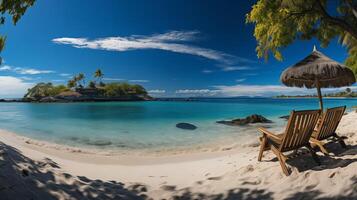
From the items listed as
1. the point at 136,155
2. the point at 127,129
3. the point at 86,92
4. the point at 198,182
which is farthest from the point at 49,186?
the point at 86,92

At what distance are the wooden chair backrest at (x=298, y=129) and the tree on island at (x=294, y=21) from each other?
79.4 inches

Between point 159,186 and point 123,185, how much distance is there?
0.72 metres

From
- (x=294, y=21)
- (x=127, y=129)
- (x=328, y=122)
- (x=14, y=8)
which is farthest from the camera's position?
(x=127, y=129)

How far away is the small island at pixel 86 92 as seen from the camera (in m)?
111

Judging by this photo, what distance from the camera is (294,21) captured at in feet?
22.1

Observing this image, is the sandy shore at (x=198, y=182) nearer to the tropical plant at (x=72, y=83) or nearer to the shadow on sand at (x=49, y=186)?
the shadow on sand at (x=49, y=186)

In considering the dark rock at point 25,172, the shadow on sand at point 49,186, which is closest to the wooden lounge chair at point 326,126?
the shadow on sand at point 49,186

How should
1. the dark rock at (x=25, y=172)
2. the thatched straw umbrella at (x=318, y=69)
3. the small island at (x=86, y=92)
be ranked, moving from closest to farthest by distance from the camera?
the dark rock at (x=25, y=172) → the thatched straw umbrella at (x=318, y=69) → the small island at (x=86, y=92)

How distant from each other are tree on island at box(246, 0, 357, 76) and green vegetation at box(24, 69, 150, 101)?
112m

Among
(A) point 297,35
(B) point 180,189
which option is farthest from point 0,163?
(A) point 297,35

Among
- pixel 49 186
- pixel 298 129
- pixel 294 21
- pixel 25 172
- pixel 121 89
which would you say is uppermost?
pixel 121 89

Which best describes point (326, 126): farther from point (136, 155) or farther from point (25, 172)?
point (25, 172)

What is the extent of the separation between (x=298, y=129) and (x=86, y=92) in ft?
386

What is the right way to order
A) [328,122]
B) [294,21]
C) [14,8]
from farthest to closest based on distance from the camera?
1. [294,21]
2. [328,122]
3. [14,8]
